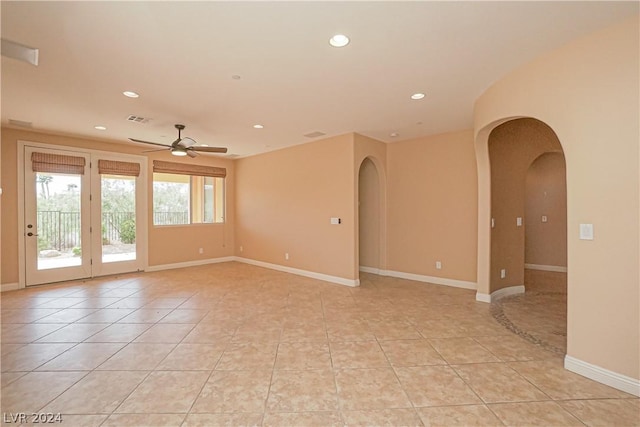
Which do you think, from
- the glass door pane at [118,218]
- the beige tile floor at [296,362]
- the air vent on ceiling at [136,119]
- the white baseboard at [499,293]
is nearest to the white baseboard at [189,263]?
the glass door pane at [118,218]

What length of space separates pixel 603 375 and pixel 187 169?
7.46 m

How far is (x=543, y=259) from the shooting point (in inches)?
253

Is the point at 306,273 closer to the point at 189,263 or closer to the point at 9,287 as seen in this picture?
the point at 189,263

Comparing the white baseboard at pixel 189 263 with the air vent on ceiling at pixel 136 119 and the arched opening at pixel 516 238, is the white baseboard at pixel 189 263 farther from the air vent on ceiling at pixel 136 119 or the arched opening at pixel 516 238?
the arched opening at pixel 516 238

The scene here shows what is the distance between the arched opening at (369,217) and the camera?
612 cm

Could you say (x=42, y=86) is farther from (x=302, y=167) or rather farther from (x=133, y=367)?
(x=302, y=167)

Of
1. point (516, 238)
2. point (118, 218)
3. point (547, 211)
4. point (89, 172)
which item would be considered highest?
point (89, 172)

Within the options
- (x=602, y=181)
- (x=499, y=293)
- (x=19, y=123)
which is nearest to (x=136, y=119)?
(x=19, y=123)

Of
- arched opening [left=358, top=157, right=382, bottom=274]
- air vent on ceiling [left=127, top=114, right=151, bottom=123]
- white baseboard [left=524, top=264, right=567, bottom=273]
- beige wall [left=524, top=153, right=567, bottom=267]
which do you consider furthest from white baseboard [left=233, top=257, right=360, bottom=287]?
beige wall [left=524, top=153, right=567, bottom=267]

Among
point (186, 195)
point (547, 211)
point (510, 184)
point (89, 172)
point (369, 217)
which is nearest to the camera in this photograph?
point (510, 184)

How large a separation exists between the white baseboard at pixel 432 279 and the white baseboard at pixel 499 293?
415 mm

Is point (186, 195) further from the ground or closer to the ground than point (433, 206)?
further from the ground

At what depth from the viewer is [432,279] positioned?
17.6 feet

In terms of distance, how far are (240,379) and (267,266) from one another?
455 cm
